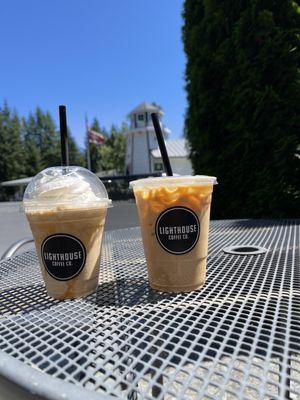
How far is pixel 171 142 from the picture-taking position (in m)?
27.4

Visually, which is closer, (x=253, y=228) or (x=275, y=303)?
(x=275, y=303)

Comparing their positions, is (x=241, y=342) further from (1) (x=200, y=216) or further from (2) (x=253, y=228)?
(2) (x=253, y=228)

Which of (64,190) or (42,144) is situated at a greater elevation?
(42,144)

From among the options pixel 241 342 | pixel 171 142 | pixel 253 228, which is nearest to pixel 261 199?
pixel 253 228

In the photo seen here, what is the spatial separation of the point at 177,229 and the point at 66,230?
0.29 metres

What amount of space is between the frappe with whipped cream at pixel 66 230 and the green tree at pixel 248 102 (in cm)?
307

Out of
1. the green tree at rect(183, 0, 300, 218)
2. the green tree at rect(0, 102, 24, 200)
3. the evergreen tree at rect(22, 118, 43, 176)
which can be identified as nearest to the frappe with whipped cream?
the green tree at rect(183, 0, 300, 218)

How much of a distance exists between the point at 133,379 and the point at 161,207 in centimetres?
46

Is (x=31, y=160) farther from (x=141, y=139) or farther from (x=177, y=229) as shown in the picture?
(x=177, y=229)

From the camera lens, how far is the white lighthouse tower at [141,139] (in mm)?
26188

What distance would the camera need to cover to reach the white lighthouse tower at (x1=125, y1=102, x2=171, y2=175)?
85.9ft

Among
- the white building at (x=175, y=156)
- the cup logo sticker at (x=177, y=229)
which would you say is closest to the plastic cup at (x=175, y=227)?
the cup logo sticker at (x=177, y=229)

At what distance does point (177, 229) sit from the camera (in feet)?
2.98

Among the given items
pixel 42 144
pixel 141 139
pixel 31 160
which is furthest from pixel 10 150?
pixel 141 139
